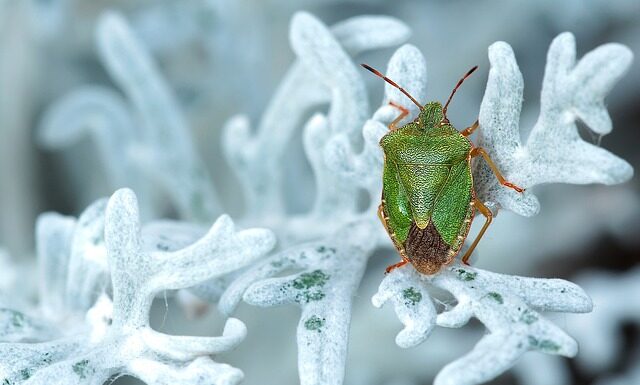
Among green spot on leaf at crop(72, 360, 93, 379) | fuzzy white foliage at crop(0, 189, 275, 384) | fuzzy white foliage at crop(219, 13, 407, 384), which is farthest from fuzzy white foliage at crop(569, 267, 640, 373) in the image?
green spot on leaf at crop(72, 360, 93, 379)

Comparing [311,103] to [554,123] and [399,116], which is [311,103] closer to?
[399,116]

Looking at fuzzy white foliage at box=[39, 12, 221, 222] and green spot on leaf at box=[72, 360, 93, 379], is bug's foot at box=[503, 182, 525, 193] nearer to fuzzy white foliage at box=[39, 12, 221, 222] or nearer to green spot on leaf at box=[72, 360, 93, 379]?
green spot on leaf at box=[72, 360, 93, 379]

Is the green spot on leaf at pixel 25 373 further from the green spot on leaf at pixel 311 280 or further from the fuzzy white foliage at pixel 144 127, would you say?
the fuzzy white foliage at pixel 144 127

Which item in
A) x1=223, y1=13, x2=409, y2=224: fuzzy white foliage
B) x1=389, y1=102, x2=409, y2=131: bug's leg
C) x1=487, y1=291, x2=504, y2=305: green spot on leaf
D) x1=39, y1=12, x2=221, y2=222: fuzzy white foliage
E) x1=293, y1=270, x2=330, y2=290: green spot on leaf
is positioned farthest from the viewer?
x1=39, y1=12, x2=221, y2=222: fuzzy white foliage

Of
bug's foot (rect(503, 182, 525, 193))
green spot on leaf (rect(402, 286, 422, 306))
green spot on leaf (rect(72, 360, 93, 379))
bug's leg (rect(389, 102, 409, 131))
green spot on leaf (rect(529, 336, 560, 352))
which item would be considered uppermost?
bug's leg (rect(389, 102, 409, 131))

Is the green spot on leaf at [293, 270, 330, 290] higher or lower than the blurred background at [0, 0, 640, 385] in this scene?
lower

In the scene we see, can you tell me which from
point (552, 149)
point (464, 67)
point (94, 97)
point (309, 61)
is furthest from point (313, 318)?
point (464, 67)

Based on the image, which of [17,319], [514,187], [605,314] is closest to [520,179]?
[514,187]

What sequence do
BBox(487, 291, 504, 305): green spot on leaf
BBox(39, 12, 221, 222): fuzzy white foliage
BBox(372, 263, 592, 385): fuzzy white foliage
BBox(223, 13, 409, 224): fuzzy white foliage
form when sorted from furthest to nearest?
BBox(39, 12, 221, 222): fuzzy white foliage, BBox(223, 13, 409, 224): fuzzy white foliage, BBox(487, 291, 504, 305): green spot on leaf, BBox(372, 263, 592, 385): fuzzy white foliage
